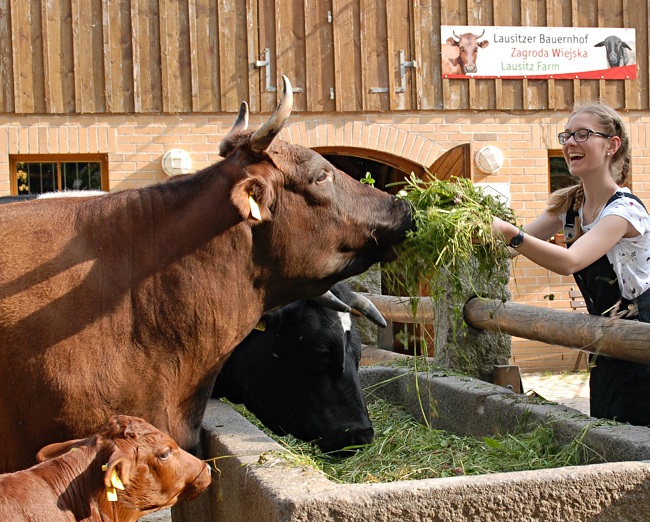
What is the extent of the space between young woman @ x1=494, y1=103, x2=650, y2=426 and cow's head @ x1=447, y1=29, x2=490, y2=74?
770 cm

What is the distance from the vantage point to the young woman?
154 inches

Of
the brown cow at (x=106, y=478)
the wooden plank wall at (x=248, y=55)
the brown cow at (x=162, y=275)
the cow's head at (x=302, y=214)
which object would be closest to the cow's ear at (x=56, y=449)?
the brown cow at (x=106, y=478)

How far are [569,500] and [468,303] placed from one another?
269 centimetres

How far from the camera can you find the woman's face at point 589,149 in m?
4.14

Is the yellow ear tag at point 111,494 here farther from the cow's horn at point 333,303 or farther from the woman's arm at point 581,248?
the cow's horn at point 333,303

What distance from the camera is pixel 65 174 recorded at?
37.3ft

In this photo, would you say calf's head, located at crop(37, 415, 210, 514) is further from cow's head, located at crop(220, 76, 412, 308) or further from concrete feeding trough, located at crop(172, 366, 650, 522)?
cow's head, located at crop(220, 76, 412, 308)

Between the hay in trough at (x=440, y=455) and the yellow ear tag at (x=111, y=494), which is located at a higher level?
the yellow ear tag at (x=111, y=494)

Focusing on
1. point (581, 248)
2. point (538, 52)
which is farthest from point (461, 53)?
point (581, 248)

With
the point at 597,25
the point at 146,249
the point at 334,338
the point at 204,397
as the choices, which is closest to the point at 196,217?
the point at 146,249

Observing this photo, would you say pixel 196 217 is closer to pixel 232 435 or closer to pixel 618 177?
pixel 232 435

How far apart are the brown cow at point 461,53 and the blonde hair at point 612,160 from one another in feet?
24.7

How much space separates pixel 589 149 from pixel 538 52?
830 cm

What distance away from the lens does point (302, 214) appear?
374 cm
